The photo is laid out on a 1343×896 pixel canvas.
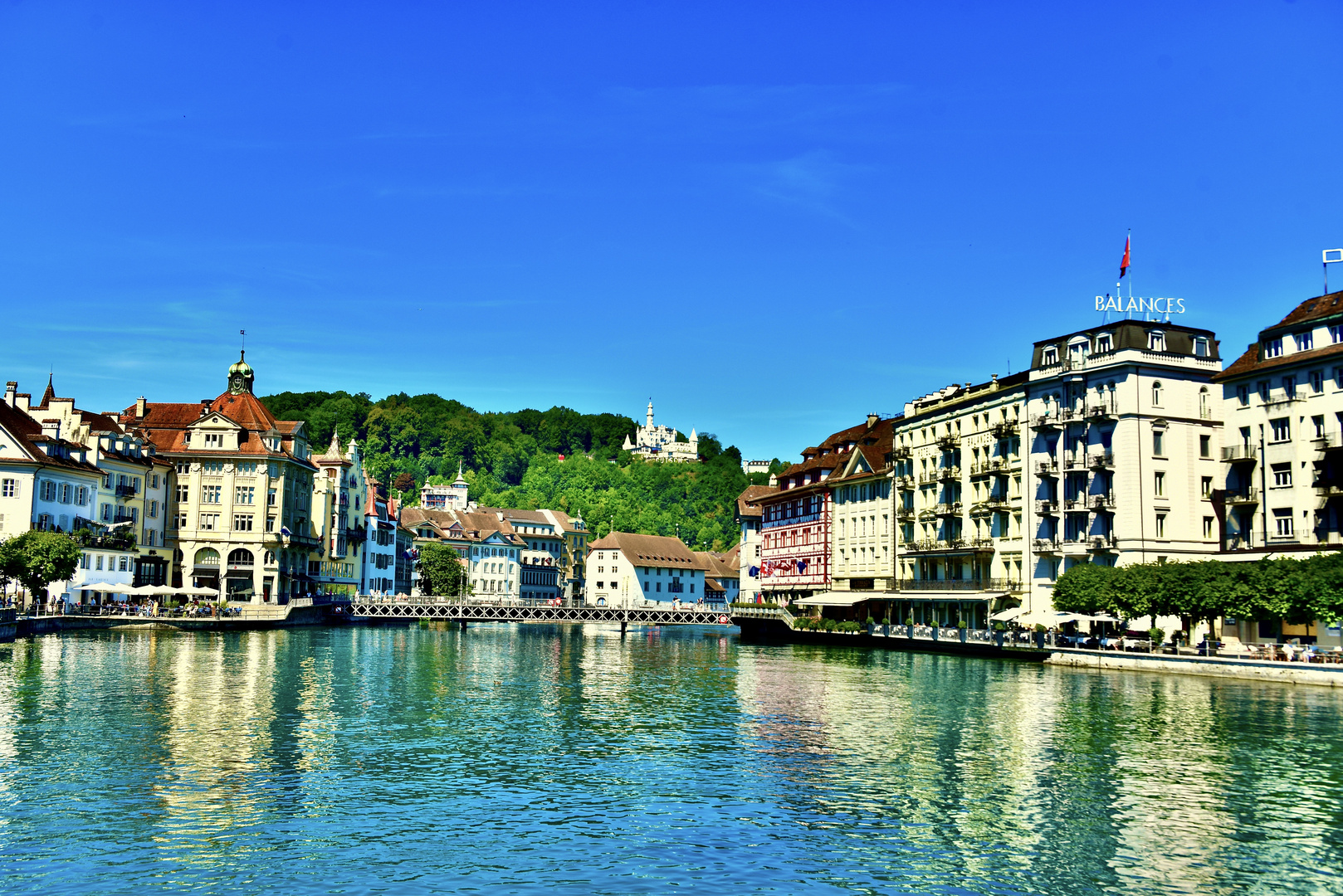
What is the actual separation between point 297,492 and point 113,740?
103010mm

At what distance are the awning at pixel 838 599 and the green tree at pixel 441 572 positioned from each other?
80528mm

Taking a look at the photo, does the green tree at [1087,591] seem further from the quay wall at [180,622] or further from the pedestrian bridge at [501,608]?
the quay wall at [180,622]

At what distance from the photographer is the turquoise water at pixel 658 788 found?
23.2m

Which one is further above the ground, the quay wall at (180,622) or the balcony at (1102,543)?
the balcony at (1102,543)

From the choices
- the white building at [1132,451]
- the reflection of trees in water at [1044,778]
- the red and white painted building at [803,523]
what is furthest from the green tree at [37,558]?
the red and white painted building at [803,523]

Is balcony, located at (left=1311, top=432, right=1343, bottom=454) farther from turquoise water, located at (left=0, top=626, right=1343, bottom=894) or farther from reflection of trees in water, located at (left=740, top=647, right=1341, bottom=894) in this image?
reflection of trees in water, located at (left=740, top=647, right=1341, bottom=894)

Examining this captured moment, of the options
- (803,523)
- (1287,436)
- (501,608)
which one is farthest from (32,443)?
(1287,436)

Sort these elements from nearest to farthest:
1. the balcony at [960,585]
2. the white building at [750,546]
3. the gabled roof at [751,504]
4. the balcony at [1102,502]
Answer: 1. the balcony at [1102,502]
2. the balcony at [960,585]
3. the white building at [750,546]
4. the gabled roof at [751,504]

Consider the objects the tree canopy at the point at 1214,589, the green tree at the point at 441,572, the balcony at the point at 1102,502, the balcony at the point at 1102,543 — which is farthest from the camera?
the green tree at the point at 441,572

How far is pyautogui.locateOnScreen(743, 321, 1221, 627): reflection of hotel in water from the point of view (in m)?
86.6

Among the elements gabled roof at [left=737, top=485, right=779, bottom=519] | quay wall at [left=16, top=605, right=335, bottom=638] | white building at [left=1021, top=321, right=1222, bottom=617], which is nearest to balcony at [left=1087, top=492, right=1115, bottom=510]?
white building at [left=1021, top=321, right=1222, bottom=617]

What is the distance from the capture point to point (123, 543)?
114125 millimetres

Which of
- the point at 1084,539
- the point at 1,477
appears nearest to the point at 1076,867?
the point at 1084,539

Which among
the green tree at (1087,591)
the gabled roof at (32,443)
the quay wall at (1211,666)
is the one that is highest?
the gabled roof at (32,443)
